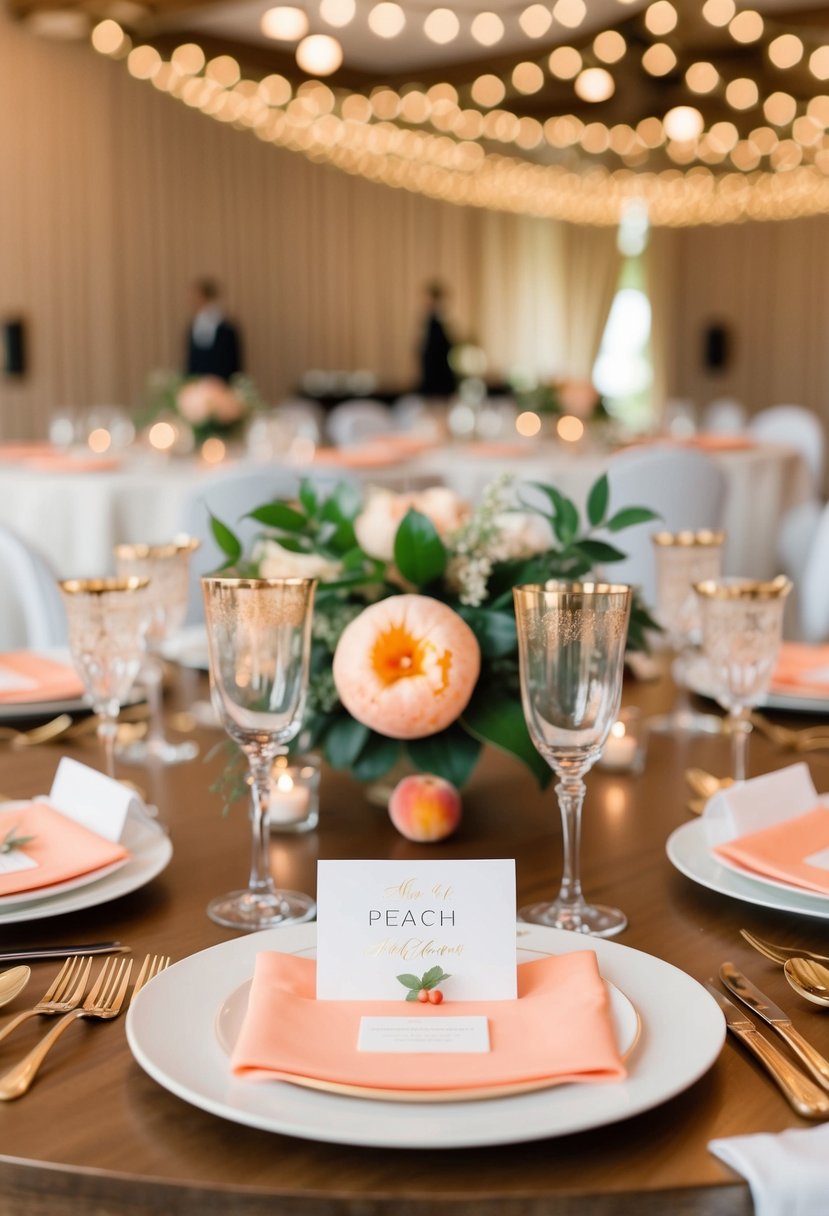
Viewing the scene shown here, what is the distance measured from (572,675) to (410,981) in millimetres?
253

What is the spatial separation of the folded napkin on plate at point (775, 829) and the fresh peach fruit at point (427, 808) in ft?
0.75

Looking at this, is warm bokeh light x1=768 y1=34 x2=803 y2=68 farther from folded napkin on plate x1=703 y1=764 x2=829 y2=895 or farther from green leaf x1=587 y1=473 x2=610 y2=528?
folded napkin on plate x1=703 y1=764 x2=829 y2=895

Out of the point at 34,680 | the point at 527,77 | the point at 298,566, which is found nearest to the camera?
the point at 298,566

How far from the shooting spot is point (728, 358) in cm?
1631

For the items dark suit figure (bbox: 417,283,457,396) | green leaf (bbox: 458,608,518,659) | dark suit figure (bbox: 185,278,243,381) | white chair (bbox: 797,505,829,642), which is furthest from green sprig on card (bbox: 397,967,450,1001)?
dark suit figure (bbox: 417,283,457,396)

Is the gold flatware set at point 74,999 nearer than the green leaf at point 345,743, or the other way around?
the gold flatware set at point 74,999

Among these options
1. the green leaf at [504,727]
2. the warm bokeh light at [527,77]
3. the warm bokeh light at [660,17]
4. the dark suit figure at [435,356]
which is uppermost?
the warm bokeh light at [660,17]

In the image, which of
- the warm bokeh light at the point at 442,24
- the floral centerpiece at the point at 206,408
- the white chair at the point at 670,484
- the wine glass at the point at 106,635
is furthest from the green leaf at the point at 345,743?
the warm bokeh light at the point at 442,24

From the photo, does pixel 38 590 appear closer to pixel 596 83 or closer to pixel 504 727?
pixel 504 727

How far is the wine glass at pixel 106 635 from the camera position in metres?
1.29

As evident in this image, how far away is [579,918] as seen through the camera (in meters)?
1.00

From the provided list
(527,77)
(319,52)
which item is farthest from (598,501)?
→ (527,77)

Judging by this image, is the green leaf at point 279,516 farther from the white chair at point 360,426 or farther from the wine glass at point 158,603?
the white chair at point 360,426

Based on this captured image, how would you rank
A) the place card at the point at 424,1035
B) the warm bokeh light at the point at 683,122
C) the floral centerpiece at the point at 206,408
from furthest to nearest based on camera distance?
the warm bokeh light at the point at 683,122 → the floral centerpiece at the point at 206,408 → the place card at the point at 424,1035
